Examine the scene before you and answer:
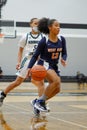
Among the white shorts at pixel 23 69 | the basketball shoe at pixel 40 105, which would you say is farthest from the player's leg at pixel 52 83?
the white shorts at pixel 23 69

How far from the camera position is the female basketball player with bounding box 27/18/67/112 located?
324 inches

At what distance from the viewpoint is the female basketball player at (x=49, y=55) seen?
8.22 metres

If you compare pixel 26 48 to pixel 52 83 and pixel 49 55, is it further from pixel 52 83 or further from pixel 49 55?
pixel 52 83

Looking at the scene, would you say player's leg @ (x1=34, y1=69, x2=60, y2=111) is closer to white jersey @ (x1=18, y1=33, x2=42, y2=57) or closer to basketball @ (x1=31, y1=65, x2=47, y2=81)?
basketball @ (x1=31, y1=65, x2=47, y2=81)

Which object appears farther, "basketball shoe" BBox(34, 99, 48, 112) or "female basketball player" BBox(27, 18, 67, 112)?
"basketball shoe" BBox(34, 99, 48, 112)

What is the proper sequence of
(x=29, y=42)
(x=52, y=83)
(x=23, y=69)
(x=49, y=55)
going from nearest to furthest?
(x=52, y=83) → (x=49, y=55) → (x=23, y=69) → (x=29, y=42)

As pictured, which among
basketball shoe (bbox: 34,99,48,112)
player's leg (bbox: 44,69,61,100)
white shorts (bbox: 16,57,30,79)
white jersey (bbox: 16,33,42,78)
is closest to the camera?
player's leg (bbox: 44,69,61,100)

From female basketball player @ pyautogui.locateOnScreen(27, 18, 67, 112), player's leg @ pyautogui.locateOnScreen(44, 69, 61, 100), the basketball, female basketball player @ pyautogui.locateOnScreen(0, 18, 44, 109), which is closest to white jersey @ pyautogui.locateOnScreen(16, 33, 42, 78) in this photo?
female basketball player @ pyautogui.locateOnScreen(0, 18, 44, 109)

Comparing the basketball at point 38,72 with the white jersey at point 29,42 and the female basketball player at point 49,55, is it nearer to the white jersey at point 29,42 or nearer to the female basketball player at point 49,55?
the female basketball player at point 49,55

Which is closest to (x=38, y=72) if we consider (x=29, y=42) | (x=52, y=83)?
(x=52, y=83)

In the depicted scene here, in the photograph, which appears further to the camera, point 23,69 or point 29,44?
point 29,44

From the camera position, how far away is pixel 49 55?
833cm

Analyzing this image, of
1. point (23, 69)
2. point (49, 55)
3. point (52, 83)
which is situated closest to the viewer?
point (52, 83)

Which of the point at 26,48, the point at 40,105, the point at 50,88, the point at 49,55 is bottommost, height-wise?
the point at 40,105
